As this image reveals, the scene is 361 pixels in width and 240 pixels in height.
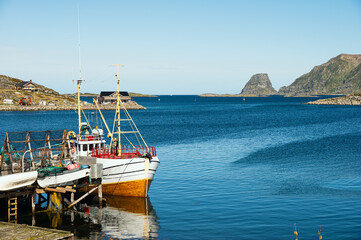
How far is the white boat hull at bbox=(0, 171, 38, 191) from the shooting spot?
2805 centimetres

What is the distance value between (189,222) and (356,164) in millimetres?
29101

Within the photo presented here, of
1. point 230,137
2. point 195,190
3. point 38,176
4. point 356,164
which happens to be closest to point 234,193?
point 195,190

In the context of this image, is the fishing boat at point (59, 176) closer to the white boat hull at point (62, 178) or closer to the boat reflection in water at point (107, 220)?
the white boat hull at point (62, 178)

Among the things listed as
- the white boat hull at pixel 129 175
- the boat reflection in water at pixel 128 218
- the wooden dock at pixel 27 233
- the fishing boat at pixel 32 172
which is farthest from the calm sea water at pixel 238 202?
the wooden dock at pixel 27 233

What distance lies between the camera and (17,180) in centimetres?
2858

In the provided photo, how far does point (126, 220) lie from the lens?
29.3 metres

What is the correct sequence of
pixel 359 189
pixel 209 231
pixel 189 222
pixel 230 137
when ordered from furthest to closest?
1. pixel 230 137
2. pixel 359 189
3. pixel 189 222
4. pixel 209 231

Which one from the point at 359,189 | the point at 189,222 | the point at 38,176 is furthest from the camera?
the point at 359,189

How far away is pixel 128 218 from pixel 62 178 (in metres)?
6.35

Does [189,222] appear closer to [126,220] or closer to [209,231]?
[209,231]

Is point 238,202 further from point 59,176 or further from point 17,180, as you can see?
point 17,180

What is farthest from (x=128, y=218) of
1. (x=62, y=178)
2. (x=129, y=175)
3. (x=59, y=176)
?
(x=59, y=176)

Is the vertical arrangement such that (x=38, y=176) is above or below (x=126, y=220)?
above

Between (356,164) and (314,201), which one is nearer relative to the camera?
(314,201)
